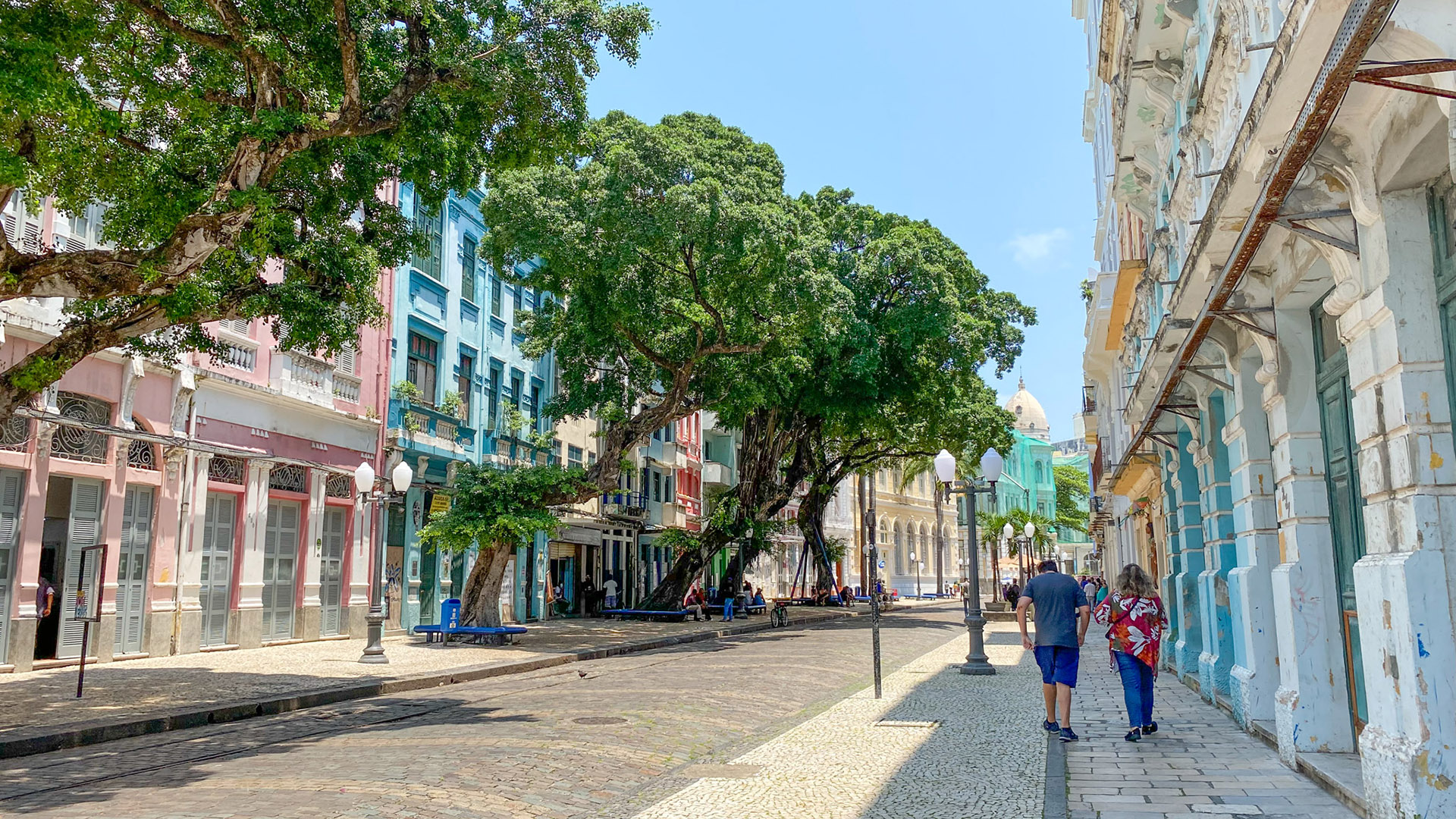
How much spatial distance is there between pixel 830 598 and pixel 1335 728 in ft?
131

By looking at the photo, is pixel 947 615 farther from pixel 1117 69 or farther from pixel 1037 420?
pixel 1037 420

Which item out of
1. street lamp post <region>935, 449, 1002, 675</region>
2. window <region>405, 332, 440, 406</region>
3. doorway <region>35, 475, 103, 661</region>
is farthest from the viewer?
window <region>405, 332, 440, 406</region>

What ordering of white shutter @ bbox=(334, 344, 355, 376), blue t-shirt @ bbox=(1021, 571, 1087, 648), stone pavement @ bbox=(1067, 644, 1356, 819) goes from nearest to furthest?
1. stone pavement @ bbox=(1067, 644, 1356, 819)
2. blue t-shirt @ bbox=(1021, 571, 1087, 648)
3. white shutter @ bbox=(334, 344, 355, 376)

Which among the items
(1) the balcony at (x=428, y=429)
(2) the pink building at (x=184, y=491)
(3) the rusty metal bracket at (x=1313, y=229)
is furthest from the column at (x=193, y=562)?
(3) the rusty metal bracket at (x=1313, y=229)

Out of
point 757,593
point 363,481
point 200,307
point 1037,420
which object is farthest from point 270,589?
point 1037,420

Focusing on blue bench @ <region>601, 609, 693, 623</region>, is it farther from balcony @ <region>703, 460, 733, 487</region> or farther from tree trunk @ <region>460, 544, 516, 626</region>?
balcony @ <region>703, 460, 733, 487</region>

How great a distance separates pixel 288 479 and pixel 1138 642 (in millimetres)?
17481

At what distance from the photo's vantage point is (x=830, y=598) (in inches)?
1863

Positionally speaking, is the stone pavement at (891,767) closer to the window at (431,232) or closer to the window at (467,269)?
the window at (431,232)

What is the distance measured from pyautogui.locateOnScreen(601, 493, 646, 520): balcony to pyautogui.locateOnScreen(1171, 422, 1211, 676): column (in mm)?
21458

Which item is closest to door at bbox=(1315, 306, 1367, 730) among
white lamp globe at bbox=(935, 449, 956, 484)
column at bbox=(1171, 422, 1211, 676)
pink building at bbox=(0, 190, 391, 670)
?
column at bbox=(1171, 422, 1211, 676)

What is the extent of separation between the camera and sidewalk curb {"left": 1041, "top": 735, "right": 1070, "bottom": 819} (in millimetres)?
6559

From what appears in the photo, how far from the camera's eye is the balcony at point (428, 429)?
962 inches

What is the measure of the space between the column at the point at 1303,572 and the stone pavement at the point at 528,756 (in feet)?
6.58
